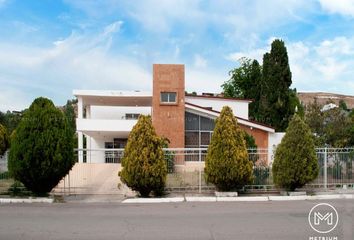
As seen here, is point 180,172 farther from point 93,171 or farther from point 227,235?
point 227,235

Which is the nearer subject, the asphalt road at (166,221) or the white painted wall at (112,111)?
the asphalt road at (166,221)

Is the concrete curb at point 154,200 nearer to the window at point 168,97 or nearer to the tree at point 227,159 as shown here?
the tree at point 227,159

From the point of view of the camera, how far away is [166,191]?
47.9 ft

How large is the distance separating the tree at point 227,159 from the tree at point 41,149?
15.3ft

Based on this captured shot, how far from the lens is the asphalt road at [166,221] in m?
8.16

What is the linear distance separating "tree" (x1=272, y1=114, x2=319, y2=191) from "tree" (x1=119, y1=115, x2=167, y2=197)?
396cm

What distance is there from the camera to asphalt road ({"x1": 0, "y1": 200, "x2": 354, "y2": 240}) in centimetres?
816

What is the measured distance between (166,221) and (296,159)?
6011 millimetres

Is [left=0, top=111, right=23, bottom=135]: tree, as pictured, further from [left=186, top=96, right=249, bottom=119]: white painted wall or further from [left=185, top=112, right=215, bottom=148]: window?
[left=185, top=112, right=215, bottom=148]: window

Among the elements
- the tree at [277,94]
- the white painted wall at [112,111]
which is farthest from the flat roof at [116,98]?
the tree at [277,94]

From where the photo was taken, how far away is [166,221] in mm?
9664

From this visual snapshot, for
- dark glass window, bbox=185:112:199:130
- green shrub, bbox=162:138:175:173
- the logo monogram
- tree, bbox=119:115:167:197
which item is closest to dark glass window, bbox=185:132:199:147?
dark glass window, bbox=185:112:199:130

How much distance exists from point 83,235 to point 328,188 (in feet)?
33.7

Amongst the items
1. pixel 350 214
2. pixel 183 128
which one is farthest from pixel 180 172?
pixel 183 128
